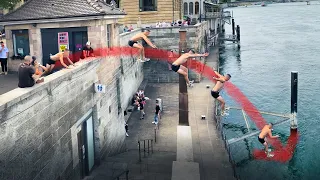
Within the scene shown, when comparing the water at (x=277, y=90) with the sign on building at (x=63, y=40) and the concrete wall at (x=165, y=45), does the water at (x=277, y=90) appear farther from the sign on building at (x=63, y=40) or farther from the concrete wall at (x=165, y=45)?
the sign on building at (x=63, y=40)

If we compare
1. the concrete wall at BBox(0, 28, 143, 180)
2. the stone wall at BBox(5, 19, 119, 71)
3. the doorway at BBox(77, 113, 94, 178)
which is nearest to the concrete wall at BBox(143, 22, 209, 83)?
the stone wall at BBox(5, 19, 119, 71)

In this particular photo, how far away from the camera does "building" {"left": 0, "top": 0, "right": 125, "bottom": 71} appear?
19108 mm

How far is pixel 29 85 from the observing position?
1127 cm

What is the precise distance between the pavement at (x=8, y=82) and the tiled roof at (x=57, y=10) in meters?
3.02

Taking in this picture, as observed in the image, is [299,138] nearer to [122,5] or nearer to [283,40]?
[122,5]

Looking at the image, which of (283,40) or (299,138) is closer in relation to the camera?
(299,138)

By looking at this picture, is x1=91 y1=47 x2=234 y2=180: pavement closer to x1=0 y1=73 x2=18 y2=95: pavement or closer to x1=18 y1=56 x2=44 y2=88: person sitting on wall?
x1=0 y1=73 x2=18 y2=95: pavement

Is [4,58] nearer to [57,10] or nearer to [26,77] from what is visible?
[57,10]

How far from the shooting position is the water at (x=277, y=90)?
2572 centimetres

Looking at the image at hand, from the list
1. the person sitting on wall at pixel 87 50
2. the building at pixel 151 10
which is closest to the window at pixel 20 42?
the person sitting on wall at pixel 87 50

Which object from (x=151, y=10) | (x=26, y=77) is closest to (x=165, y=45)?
(x=151, y=10)

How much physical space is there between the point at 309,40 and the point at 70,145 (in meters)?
83.3

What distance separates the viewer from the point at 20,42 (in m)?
21.7

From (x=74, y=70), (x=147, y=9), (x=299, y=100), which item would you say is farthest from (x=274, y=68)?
(x=74, y=70)
